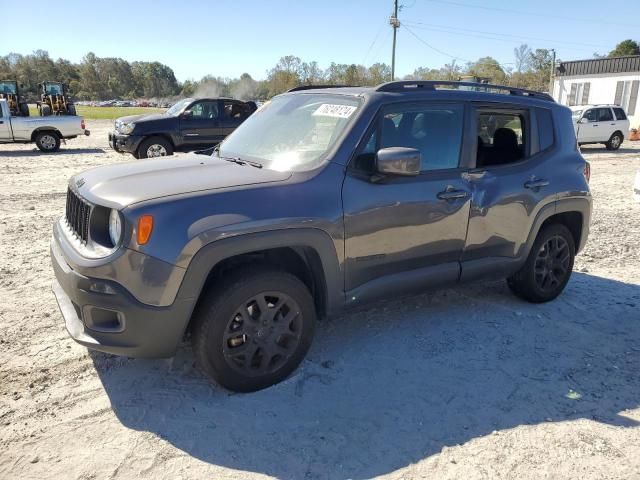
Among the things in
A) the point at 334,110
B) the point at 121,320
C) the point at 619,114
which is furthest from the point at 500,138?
the point at 619,114

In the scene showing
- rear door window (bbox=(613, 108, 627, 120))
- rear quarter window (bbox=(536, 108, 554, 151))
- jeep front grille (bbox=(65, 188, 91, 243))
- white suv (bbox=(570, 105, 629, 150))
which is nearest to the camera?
jeep front grille (bbox=(65, 188, 91, 243))

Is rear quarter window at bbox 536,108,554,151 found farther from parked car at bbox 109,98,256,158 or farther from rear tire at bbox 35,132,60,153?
rear tire at bbox 35,132,60,153

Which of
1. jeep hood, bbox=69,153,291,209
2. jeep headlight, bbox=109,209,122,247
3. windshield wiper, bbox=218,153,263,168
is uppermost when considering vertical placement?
windshield wiper, bbox=218,153,263,168

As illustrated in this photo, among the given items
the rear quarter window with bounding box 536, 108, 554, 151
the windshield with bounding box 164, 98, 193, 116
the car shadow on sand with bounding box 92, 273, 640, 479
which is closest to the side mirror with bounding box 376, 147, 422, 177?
the car shadow on sand with bounding box 92, 273, 640, 479

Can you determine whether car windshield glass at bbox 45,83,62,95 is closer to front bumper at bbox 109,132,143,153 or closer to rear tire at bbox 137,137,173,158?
front bumper at bbox 109,132,143,153

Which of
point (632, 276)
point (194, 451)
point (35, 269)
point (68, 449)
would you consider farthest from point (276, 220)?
point (632, 276)

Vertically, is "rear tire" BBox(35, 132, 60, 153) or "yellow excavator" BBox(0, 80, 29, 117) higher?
"yellow excavator" BBox(0, 80, 29, 117)

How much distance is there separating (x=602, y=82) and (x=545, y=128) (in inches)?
1373

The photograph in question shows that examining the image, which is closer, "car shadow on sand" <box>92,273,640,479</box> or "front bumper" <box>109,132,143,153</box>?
"car shadow on sand" <box>92,273,640,479</box>

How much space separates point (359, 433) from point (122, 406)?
144cm

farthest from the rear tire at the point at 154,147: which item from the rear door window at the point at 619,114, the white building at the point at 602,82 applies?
the white building at the point at 602,82

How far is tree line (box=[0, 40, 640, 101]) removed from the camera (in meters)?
59.1

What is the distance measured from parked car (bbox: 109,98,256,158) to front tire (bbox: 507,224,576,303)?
11.1 metres

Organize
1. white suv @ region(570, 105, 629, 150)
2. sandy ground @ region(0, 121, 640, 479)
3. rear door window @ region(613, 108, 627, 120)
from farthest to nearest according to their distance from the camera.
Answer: rear door window @ region(613, 108, 627, 120) < white suv @ region(570, 105, 629, 150) < sandy ground @ region(0, 121, 640, 479)
